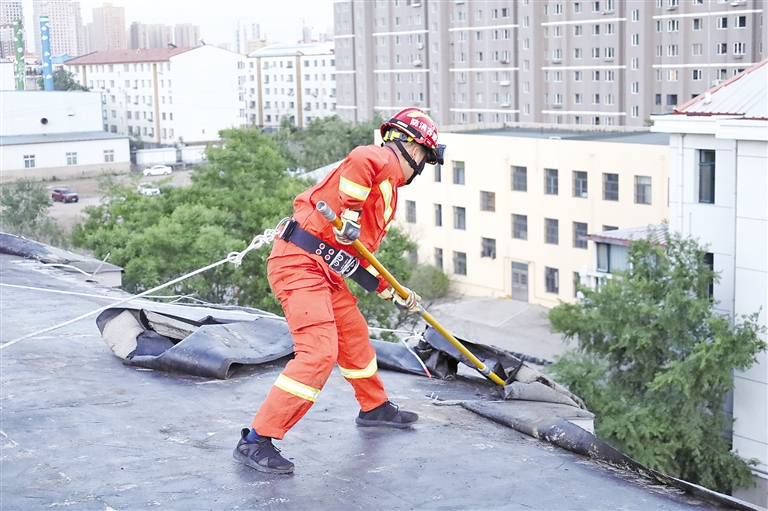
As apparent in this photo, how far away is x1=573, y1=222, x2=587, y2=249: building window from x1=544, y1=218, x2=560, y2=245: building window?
848 millimetres

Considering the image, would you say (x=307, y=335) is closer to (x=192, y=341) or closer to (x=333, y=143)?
(x=192, y=341)

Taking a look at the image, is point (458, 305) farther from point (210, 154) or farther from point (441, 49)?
point (441, 49)

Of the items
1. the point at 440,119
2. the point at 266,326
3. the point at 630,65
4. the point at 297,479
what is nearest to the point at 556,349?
the point at 630,65

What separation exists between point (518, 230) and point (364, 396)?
112 ft

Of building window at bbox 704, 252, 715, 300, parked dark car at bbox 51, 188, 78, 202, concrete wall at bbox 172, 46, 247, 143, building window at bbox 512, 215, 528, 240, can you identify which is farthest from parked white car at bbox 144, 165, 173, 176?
building window at bbox 704, 252, 715, 300

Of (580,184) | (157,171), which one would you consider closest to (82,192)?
(157,171)

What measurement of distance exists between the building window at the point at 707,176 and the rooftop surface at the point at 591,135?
50.3 ft

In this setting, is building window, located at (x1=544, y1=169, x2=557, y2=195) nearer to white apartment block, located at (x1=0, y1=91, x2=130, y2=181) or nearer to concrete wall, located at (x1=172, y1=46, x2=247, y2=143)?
white apartment block, located at (x1=0, y1=91, x2=130, y2=181)

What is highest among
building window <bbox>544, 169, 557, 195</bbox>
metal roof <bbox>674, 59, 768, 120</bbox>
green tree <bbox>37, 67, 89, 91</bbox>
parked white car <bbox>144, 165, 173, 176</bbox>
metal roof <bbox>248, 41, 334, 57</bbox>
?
metal roof <bbox>248, 41, 334, 57</bbox>

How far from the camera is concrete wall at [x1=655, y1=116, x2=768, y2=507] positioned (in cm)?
1750

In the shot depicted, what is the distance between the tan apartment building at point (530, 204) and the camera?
110ft

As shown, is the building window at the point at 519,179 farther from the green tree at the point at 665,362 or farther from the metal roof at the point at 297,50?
the metal roof at the point at 297,50

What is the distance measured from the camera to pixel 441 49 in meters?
60.2

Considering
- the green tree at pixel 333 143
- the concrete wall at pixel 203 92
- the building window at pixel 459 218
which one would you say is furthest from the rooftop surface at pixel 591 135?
the concrete wall at pixel 203 92
